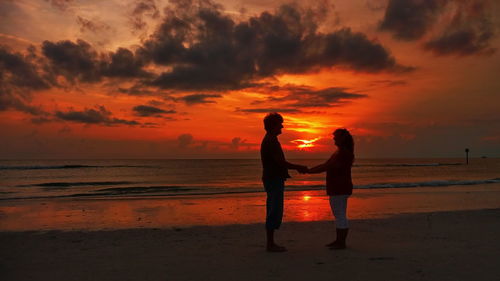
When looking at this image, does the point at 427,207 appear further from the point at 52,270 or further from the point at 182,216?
the point at 52,270

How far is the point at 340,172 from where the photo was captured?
6832 millimetres

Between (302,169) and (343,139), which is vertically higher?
(343,139)

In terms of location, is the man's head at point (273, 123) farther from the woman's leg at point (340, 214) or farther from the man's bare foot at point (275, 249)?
the man's bare foot at point (275, 249)

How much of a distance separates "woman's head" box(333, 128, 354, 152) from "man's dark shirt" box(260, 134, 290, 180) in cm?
106

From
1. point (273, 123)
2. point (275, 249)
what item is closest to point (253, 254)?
point (275, 249)

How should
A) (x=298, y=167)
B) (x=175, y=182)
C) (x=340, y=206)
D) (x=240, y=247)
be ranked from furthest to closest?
(x=175, y=182) → (x=240, y=247) → (x=298, y=167) → (x=340, y=206)

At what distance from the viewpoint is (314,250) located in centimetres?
697

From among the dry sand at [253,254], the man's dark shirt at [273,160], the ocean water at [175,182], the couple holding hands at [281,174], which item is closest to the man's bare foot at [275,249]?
the couple holding hands at [281,174]

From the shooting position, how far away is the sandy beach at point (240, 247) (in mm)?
5562

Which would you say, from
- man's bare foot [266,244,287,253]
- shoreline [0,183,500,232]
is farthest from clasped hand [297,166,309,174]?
shoreline [0,183,500,232]

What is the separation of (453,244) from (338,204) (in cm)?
243

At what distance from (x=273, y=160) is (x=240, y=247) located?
74.0 inches

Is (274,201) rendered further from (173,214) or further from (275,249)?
(173,214)

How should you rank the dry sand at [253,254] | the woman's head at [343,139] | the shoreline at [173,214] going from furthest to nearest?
the shoreline at [173,214]
the woman's head at [343,139]
the dry sand at [253,254]
